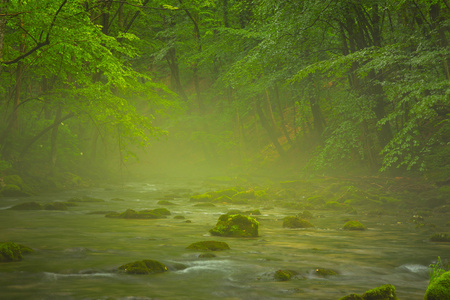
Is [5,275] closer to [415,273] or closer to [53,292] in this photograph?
[53,292]

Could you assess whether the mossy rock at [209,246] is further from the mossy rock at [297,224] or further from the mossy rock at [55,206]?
the mossy rock at [55,206]

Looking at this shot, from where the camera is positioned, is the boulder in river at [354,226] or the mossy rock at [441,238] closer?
the mossy rock at [441,238]

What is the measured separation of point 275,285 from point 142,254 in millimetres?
2977

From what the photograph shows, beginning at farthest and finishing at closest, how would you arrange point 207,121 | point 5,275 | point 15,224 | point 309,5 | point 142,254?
point 207,121 → point 309,5 → point 15,224 → point 142,254 → point 5,275

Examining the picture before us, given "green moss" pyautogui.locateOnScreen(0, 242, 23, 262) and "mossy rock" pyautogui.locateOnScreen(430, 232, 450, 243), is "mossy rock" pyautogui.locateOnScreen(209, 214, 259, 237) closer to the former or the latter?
"mossy rock" pyautogui.locateOnScreen(430, 232, 450, 243)

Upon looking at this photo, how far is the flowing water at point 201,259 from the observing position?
5.25m

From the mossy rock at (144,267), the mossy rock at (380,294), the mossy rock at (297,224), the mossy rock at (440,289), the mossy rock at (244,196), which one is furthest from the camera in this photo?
the mossy rock at (244,196)

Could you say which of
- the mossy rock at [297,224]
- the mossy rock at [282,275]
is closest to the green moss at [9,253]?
the mossy rock at [282,275]

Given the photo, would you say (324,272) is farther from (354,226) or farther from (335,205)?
(335,205)

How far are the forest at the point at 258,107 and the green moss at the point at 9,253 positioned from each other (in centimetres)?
111

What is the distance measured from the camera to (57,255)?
6.92 m

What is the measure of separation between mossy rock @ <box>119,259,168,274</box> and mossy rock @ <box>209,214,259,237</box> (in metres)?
3.52

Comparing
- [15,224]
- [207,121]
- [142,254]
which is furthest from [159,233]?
[207,121]

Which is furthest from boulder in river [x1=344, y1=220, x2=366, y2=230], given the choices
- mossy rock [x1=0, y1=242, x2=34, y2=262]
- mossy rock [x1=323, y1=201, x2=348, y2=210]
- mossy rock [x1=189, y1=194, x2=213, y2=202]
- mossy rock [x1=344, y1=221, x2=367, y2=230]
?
mossy rock [x1=189, y1=194, x2=213, y2=202]
